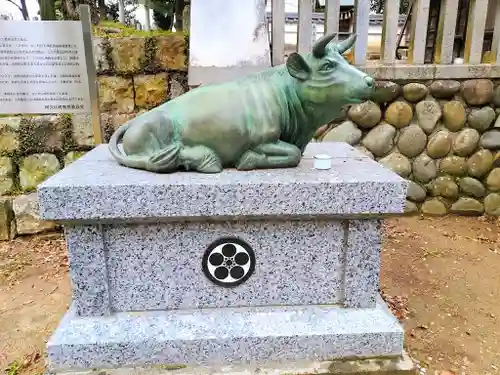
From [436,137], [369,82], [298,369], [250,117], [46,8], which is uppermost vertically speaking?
[46,8]

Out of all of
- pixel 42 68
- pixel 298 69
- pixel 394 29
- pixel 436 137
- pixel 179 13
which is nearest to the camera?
pixel 298 69

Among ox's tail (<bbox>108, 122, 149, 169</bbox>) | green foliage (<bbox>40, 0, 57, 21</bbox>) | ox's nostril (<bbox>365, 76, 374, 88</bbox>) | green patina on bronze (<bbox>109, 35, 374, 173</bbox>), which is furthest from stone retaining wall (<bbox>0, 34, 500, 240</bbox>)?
ox's nostril (<bbox>365, 76, 374, 88</bbox>)

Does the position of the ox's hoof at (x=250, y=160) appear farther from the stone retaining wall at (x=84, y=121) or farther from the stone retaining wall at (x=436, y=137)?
the stone retaining wall at (x=436, y=137)

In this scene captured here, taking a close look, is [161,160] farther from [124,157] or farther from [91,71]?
[91,71]

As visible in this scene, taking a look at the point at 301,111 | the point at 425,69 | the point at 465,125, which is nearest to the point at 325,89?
the point at 301,111

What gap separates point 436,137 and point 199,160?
2.98m

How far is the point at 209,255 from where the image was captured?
1933 millimetres

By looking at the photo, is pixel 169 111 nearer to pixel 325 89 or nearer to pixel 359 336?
pixel 325 89

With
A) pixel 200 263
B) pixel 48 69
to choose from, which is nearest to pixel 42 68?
pixel 48 69

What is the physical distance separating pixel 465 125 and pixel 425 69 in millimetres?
685

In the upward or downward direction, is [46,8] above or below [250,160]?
above

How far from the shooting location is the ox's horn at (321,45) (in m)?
1.79

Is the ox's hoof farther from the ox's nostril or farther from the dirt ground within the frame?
the dirt ground

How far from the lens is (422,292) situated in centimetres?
301
